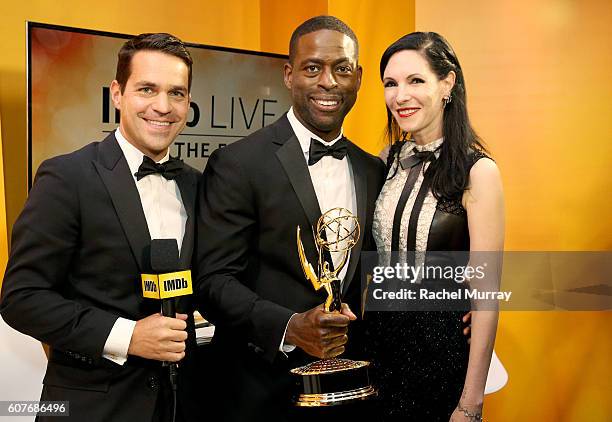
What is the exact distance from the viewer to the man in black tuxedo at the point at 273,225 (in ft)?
7.70

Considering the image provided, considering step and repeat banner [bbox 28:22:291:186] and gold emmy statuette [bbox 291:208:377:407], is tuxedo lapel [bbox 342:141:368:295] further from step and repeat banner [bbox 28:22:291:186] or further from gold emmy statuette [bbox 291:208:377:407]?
step and repeat banner [bbox 28:22:291:186]

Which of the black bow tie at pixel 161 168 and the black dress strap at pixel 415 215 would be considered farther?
the black dress strap at pixel 415 215

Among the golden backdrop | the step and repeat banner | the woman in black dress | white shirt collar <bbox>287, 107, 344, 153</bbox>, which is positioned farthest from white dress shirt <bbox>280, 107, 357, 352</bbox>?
the step and repeat banner

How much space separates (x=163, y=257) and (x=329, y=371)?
0.60 m

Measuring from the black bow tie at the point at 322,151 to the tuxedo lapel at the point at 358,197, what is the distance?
0.30 ft

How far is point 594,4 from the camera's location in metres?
3.49

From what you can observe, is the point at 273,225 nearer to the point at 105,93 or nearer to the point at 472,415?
the point at 472,415

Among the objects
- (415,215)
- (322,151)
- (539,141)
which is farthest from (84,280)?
(539,141)

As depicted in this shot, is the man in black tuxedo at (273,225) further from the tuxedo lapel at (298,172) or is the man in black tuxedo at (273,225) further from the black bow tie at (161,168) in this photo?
the black bow tie at (161,168)

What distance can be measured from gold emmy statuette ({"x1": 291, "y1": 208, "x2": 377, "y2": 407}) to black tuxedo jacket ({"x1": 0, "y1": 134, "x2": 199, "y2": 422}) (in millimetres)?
429

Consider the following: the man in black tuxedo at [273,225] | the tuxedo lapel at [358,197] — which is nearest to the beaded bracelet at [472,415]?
the man in black tuxedo at [273,225]

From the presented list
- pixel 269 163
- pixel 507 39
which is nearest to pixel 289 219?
pixel 269 163

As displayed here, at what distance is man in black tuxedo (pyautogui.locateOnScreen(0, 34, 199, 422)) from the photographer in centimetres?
210

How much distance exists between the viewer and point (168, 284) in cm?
202
